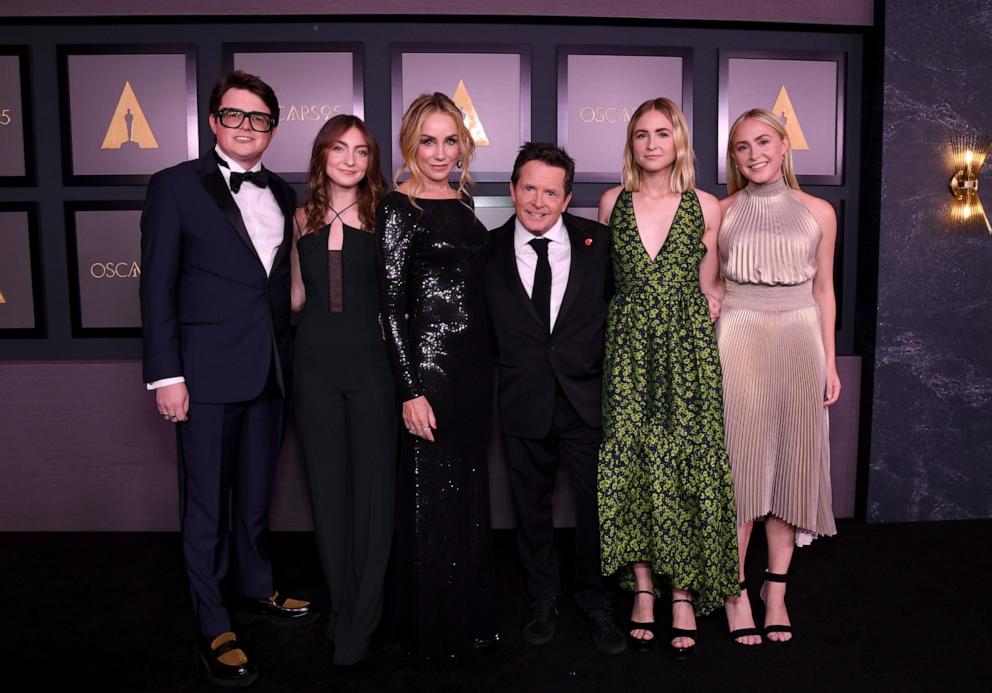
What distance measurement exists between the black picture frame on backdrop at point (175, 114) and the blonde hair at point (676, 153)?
2.25 m

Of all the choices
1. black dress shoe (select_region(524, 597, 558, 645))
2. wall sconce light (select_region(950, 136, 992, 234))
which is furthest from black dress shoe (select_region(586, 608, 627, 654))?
wall sconce light (select_region(950, 136, 992, 234))

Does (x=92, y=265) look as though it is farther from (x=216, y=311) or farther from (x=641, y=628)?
(x=641, y=628)

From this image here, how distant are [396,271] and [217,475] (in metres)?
0.90

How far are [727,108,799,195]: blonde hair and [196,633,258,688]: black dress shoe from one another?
2.35 m

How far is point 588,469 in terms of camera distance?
244 centimetres

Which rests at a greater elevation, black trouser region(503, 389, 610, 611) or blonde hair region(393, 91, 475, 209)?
A: blonde hair region(393, 91, 475, 209)

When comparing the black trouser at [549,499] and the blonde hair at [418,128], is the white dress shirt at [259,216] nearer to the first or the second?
the blonde hair at [418,128]

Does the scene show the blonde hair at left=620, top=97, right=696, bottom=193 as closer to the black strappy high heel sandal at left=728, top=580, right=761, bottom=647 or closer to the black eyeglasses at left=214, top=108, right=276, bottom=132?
the black eyeglasses at left=214, top=108, right=276, bottom=132

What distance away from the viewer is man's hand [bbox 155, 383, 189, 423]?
2209 mm

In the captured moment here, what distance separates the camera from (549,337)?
91.7 inches

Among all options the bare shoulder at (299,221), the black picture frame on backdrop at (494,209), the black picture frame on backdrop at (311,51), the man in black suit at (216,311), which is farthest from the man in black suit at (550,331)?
the black picture frame on backdrop at (311,51)

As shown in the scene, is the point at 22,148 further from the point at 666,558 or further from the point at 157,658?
the point at 666,558

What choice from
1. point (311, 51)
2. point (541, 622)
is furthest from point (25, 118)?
point (541, 622)

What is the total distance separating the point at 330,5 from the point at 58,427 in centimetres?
245
